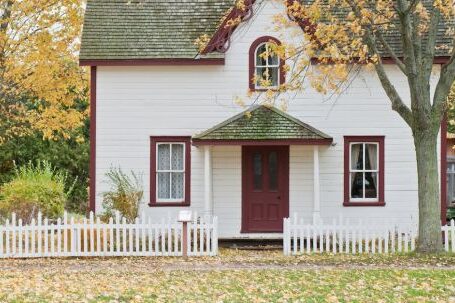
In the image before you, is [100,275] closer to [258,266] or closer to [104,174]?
[258,266]

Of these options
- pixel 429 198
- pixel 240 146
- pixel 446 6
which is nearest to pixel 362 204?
pixel 240 146

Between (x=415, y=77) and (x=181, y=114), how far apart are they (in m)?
7.44

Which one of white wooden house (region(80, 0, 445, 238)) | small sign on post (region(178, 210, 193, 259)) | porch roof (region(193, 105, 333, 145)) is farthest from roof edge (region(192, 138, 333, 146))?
small sign on post (region(178, 210, 193, 259))

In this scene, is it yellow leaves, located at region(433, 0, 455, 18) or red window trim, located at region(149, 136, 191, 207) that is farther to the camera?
red window trim, located at region(149, 136, 191, 207)

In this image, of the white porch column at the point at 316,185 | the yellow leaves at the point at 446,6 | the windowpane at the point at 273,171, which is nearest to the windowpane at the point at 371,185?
the white porch column at the point at 316,185

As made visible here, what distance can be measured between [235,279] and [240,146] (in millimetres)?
→ 8596

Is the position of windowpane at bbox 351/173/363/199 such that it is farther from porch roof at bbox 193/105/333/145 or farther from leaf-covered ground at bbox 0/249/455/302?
leaf-covered ground at bbox 0/249/455/302

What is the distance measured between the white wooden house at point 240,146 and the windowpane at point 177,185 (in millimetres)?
130

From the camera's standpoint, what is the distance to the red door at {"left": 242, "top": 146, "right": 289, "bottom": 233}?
75.9ft

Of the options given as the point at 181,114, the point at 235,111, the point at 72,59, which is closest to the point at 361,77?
the point at 235,111

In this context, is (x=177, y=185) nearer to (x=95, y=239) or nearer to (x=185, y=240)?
(x=95, y=239)

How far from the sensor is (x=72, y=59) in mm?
27953

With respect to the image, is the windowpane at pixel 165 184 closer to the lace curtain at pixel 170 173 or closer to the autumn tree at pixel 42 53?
the lace curtain at pixel 170 173

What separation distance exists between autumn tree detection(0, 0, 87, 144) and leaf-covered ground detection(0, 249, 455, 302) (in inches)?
368
